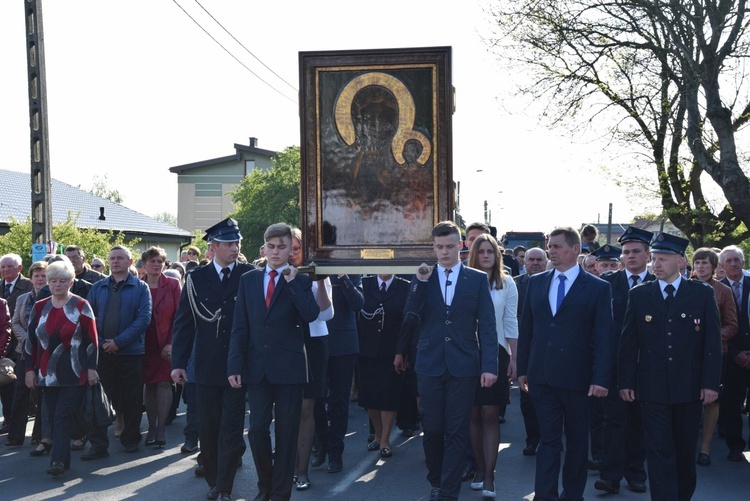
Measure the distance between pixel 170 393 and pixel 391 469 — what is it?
9.48ft

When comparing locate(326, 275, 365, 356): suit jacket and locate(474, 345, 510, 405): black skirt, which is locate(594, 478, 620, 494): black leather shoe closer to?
locate(474, 345, 510, 405): black skirt

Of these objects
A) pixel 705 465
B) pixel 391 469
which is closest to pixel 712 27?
pixel 705 465

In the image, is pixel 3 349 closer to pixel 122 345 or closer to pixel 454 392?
pixel 122 345

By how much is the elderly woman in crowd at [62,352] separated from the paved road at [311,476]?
1.57 ft

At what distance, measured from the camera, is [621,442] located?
7820mm

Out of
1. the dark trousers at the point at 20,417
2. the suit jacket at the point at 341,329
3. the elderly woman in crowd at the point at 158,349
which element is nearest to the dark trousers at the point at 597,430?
the suit jacket at the point at 341,329

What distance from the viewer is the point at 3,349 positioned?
9617 mm

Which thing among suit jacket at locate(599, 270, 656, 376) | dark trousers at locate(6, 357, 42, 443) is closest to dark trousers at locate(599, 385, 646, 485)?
suit jacket at locate(599, 270, 656, 376)

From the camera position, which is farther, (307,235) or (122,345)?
(122,345)

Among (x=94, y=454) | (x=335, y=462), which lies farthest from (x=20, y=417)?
(x=335, y=462)

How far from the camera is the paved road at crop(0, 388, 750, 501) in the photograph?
779 cm

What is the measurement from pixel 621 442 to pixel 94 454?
536 centimetres

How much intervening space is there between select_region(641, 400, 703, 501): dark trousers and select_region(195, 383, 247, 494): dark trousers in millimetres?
3214

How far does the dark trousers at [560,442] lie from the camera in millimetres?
6746
